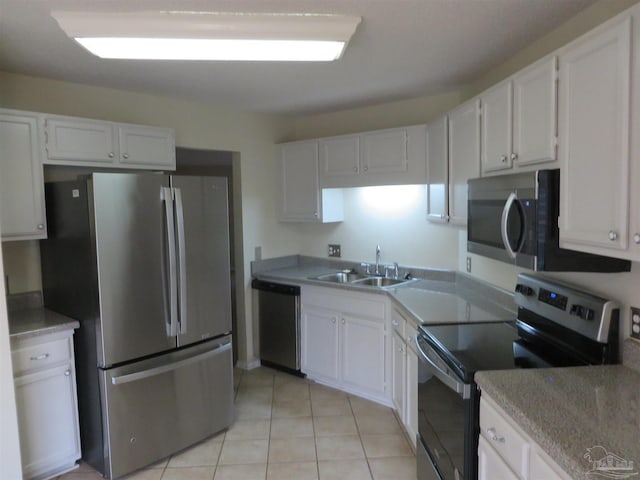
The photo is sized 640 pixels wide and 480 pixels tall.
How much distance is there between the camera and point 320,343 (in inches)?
150

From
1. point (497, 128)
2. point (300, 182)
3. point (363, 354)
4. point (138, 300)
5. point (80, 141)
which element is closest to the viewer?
point (497, 128)

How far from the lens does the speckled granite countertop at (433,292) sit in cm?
264

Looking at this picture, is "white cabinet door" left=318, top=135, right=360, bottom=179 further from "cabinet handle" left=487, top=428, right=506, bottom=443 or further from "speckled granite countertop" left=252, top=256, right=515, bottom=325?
"cabinet handle" left=487, top=428, right=506, bottom=443

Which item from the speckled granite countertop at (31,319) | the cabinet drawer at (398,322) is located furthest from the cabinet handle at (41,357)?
the cabinet drawer at (398,322)

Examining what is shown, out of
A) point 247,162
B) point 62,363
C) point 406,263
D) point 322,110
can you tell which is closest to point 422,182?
point 406,263

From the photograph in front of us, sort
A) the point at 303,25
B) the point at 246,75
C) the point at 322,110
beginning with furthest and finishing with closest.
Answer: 1. the point at 322,110
2. the point at 246,75
3. the point at 303,25

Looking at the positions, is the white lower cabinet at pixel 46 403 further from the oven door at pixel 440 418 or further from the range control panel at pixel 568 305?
the range control panel at pixel 568 305

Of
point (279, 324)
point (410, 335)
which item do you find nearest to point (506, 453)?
point (410, 335)

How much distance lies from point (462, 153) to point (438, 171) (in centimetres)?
42

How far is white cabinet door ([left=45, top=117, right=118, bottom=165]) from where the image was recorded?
2752 millimetres

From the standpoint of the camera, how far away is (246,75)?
2.94 metres

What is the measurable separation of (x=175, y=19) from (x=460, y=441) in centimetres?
217

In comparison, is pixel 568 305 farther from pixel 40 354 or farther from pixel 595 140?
pixel 40 354

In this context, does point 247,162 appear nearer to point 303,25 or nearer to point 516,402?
point 303,25
